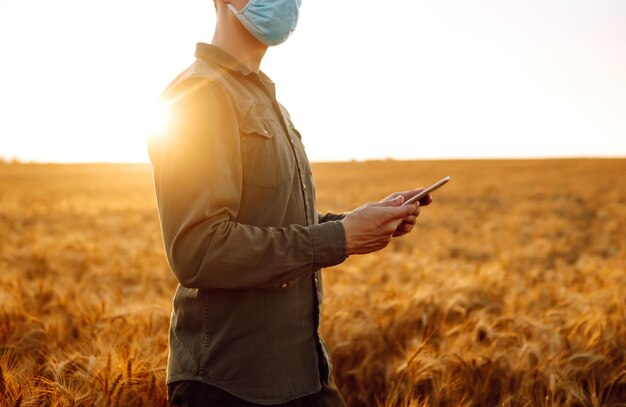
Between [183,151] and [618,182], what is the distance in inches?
1110

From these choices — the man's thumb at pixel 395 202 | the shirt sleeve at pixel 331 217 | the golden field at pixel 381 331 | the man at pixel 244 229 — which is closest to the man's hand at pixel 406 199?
the man at pixel 244 229

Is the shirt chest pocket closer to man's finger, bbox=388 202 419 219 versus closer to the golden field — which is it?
man's finger, bbox=388 202 419 219

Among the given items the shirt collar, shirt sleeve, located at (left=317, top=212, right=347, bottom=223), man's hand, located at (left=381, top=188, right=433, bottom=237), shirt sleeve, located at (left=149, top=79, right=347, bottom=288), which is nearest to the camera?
shirt sleeve, located at (left=149, top=79, right=347, bottom=288)

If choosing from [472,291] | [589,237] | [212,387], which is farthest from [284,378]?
[589,237]

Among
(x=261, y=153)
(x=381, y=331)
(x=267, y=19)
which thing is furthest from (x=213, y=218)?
(x=381, y=331)

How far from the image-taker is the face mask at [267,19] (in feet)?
5.12

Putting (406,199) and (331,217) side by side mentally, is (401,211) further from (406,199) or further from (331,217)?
(331,217)

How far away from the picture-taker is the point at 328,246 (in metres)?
1.41

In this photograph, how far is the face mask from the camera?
5.12 feet

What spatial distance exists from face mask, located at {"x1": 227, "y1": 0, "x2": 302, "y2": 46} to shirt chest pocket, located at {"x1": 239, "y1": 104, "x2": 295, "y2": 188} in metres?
0.22

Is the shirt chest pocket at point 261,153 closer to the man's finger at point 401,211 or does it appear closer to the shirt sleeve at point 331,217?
the man's finger at point 401,211

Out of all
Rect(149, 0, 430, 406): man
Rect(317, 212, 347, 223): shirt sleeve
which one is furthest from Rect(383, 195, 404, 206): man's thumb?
Rect(317, 212, 347, 223): shirt sleeve

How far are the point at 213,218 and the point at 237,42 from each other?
596mm

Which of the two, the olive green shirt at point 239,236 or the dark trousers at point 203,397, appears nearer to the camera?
the olive green shirt at point 239,236
